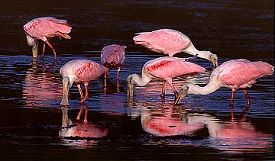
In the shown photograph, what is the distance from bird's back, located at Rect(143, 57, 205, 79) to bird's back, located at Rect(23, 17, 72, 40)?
482 cm

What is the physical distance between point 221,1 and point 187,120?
23.3 m

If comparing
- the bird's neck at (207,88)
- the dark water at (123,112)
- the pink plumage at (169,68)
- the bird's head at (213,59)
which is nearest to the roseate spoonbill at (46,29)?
the dark water at (123,112)

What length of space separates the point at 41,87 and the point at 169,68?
2.39 metres

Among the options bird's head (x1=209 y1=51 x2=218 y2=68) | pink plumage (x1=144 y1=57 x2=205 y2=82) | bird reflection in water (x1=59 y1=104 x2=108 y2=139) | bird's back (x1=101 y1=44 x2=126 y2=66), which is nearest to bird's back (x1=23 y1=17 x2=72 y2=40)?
bird's back (x1=101 y1=44 x2=126 y2=66)

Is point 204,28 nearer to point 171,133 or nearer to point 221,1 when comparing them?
point 221,1

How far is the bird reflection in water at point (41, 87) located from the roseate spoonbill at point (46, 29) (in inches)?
46.1

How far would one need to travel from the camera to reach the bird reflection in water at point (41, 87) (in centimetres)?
1459

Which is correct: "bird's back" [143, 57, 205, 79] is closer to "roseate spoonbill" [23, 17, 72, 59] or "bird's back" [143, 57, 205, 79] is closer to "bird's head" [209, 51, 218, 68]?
"bird's head" [209, 51, 218, 68]

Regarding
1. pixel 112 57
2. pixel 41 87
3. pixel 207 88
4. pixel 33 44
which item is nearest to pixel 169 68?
pixel 207 88

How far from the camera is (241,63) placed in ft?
48.5

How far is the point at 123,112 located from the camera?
547 inches

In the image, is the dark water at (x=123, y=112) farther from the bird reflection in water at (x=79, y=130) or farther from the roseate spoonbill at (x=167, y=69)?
the roseate spoonbill at (x=167, y=69)

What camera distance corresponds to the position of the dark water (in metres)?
11.3

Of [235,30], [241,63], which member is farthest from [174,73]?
[235,30]
